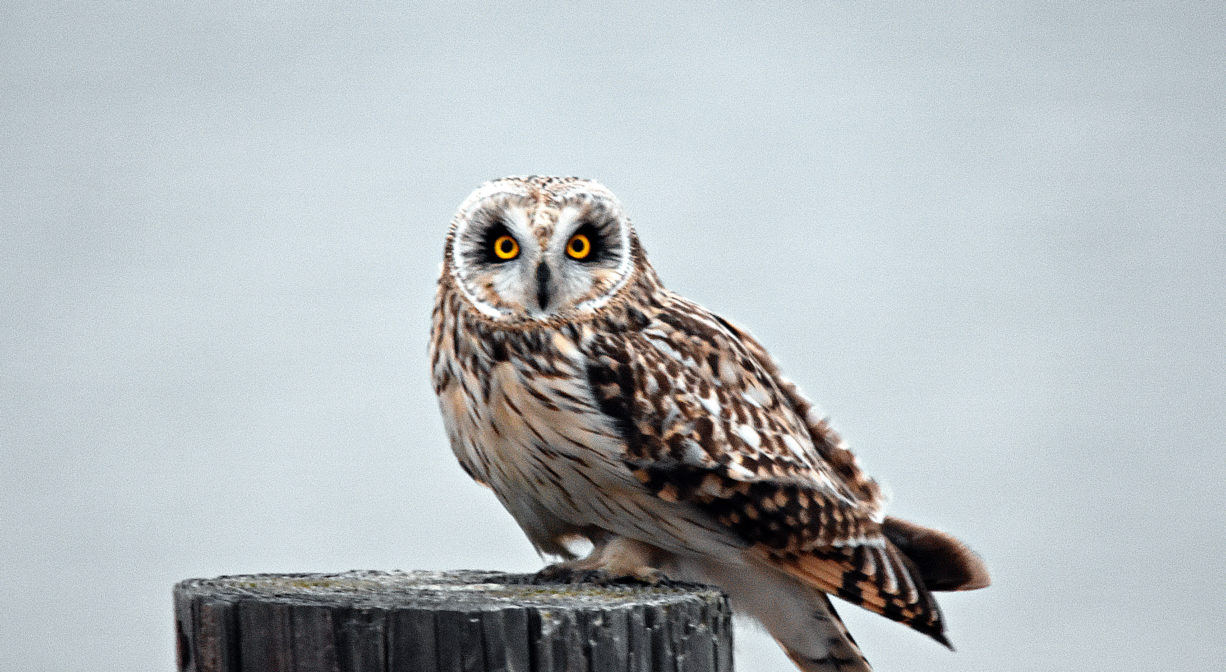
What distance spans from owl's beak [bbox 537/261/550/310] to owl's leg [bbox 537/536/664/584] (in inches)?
19.8

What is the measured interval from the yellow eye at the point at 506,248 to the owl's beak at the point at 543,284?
8cm

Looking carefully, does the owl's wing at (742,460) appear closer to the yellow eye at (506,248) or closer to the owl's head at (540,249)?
the owl's head at (540,249)

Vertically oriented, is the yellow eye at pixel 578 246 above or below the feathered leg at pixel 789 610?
above

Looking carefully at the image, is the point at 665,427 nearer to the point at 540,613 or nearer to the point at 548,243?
the point at 548,243

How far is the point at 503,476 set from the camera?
2521mm

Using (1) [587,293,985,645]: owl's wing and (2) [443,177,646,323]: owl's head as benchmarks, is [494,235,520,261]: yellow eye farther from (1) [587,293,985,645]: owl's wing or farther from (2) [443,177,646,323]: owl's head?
(1) [587,293,985,645]: owl's wing

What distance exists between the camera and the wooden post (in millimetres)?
1726

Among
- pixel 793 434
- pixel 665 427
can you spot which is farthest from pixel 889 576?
pixel 665 427

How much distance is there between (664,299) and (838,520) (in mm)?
591

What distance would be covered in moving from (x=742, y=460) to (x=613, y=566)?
328mm

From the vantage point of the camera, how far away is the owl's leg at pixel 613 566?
2383 millimetres

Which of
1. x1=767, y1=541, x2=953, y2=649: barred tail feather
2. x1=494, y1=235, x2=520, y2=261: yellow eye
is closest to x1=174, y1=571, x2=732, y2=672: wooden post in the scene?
x1=767, y1=541, x2=953, y2=649: barred tail feather

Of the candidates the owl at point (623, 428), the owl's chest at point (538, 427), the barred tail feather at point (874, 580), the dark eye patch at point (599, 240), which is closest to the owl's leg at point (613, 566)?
the owl at point (623, 428)

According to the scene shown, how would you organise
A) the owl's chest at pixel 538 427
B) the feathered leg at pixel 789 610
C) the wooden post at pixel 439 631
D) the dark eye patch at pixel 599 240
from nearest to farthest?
the wooden post at pixel 439 631
the owl's chest at pixel 538 427
the dark eye patch at pixel 599 240
the feathered leg at pixel 789 610
